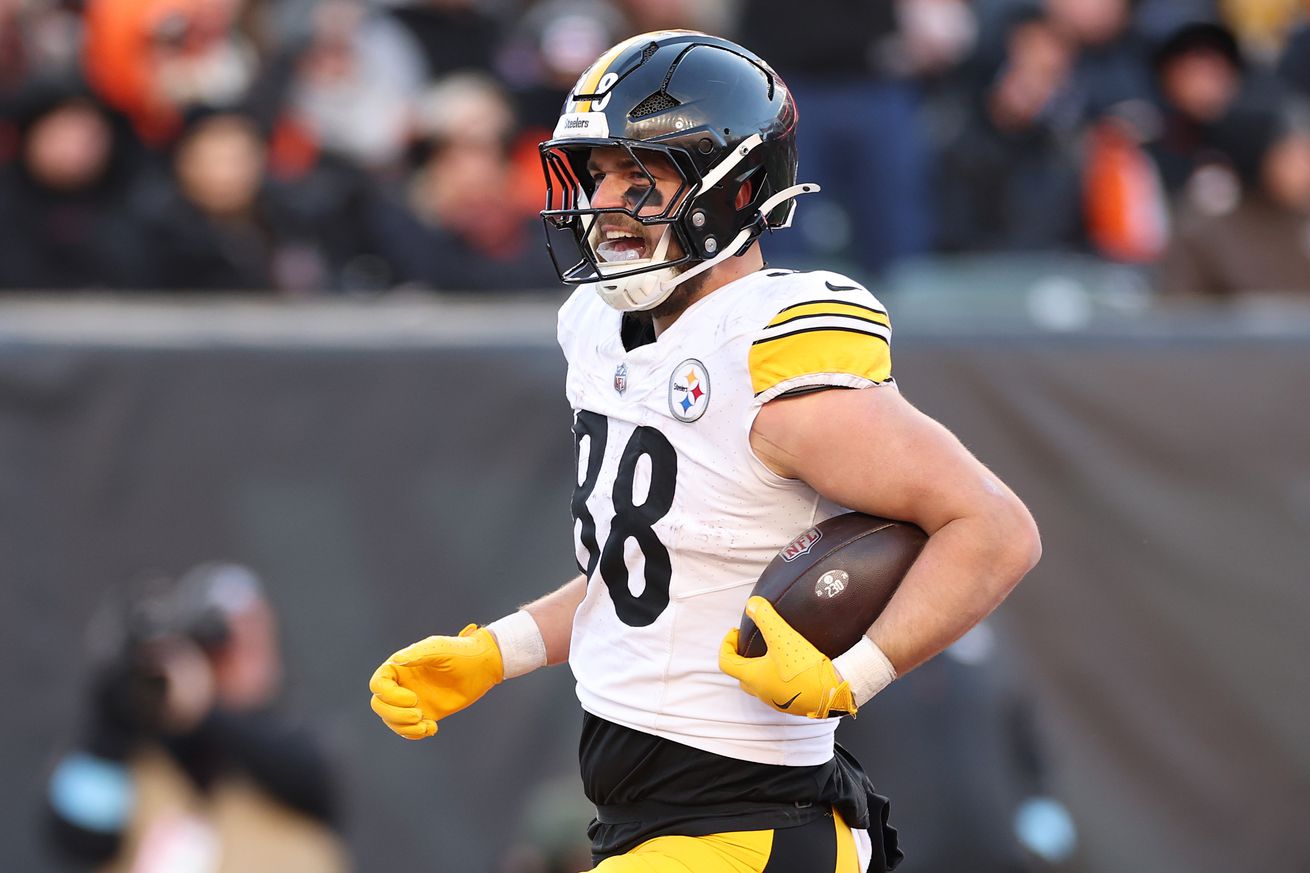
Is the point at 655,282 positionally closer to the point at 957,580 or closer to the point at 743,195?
the point at 743,195

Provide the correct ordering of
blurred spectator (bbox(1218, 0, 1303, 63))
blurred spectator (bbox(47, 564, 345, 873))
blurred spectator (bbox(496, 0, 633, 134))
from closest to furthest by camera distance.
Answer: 1. blurred spectator (bbox(47, 564, 345, 873))
2. blurred spectator (bbox(496, 0, 633, 134))
3. blurred spectator (bbox(1218, 0, 1303, 63))

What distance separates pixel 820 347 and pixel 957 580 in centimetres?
40

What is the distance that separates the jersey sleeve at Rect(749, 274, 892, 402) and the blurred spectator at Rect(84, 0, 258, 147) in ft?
16.2

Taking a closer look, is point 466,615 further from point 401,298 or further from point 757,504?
point 757,504

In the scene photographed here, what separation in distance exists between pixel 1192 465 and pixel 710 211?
323 cm

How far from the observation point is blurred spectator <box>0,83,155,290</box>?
23.0 feet

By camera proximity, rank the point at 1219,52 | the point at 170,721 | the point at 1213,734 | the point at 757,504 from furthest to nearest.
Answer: the point at 1219,52 → the point at 1213,734 → the point at 170,721 → the point at 757,504

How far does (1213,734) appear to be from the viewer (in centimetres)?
558

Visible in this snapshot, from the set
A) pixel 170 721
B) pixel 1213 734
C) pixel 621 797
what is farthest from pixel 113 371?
pixel 1213 734

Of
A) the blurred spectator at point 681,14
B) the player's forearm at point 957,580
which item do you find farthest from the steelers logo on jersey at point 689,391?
the blurred spectator at point 681,14

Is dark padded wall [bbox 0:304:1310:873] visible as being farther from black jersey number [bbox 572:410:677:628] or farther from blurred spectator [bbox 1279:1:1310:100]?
blurred spectator [bbox 1279:1:1310:100]

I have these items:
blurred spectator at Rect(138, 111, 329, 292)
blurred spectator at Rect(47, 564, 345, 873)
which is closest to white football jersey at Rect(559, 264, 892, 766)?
blurred spectator at Rect(47, 564, 345, 873)

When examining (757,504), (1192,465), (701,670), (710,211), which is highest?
(710,211)

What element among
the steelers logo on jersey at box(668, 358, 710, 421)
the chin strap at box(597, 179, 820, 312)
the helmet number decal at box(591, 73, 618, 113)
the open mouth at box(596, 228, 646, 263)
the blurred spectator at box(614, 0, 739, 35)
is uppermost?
the helmet number decal at box(591, 73, 618, 113)
